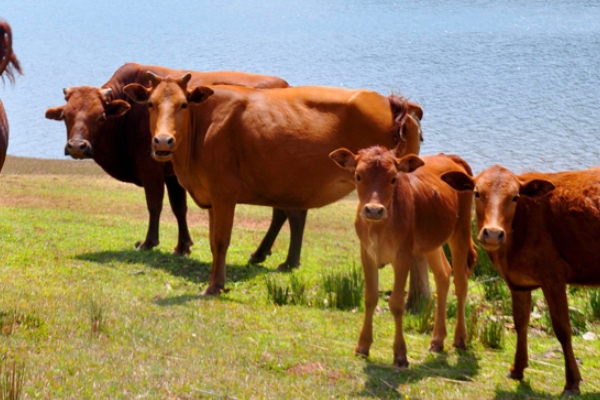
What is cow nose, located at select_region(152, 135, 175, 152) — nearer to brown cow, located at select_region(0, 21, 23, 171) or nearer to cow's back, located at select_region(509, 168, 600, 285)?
brown cow, located at select_region(0, 21, 23, 171)

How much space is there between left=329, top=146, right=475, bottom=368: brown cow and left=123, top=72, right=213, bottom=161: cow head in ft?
9.66

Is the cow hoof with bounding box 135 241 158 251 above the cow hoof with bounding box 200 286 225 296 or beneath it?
beneath

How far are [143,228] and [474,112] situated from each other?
51.9 feet

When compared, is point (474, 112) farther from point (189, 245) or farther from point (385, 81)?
point (189, 245)

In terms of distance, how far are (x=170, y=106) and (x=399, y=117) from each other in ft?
9.21

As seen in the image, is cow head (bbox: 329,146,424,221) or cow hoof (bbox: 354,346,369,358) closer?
cow head (bbox: 329,146,424,221)

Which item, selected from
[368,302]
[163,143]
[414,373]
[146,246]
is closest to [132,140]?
[146,246]

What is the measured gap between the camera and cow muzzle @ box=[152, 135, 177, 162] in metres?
11.1

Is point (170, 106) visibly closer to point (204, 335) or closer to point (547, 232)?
point (204, 335)

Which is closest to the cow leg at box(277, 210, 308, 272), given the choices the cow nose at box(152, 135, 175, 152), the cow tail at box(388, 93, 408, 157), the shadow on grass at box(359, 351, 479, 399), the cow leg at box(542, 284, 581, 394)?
the cow tail at box(388, 93, 408, 157)

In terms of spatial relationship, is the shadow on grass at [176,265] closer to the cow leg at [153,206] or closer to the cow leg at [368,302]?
the cow leg at [153,206]

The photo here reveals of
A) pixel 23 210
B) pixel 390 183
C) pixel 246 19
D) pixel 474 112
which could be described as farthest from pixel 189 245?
pixel 246 19

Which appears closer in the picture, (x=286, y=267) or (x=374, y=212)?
(x=374, y=212)

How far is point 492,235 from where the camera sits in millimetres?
7781
